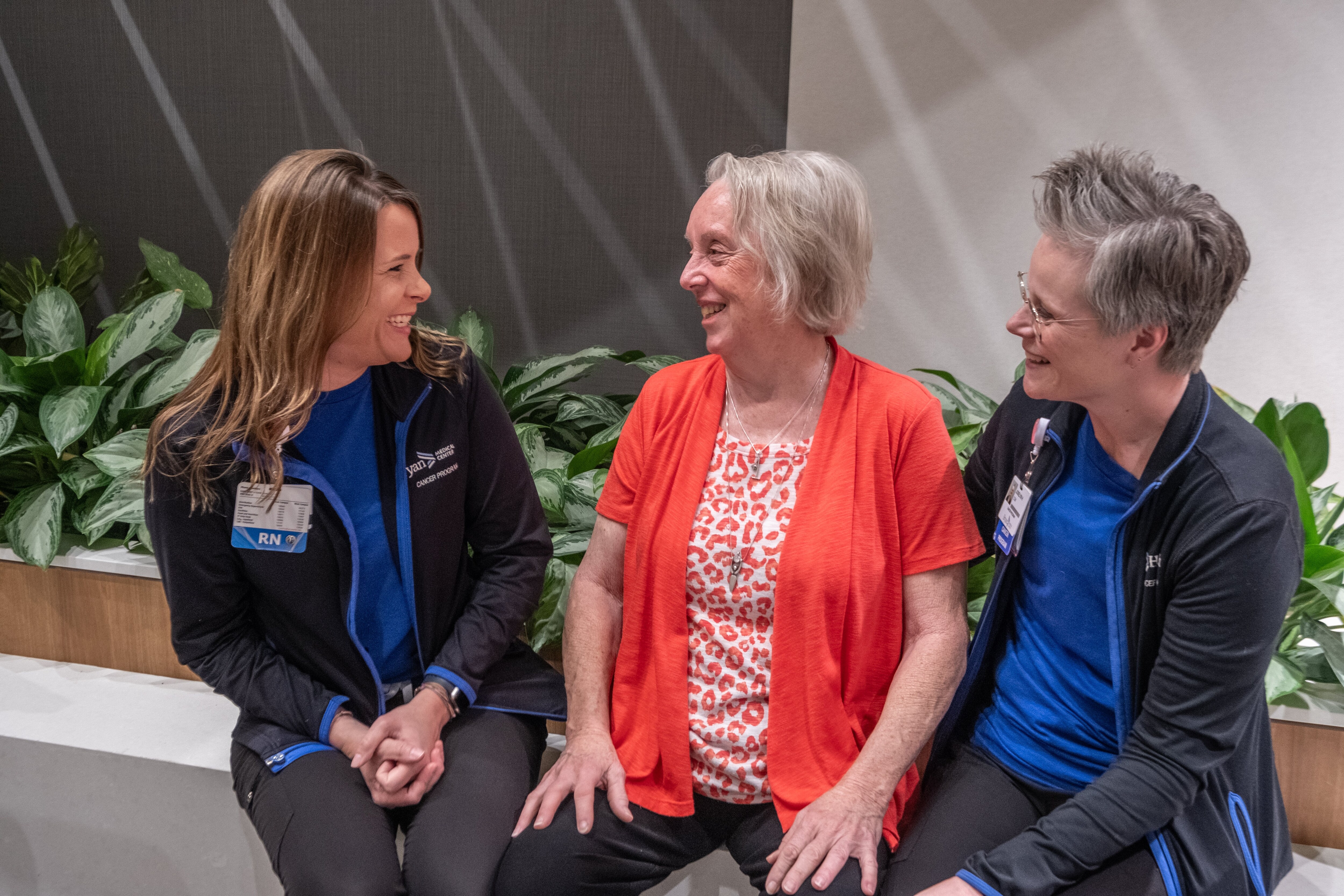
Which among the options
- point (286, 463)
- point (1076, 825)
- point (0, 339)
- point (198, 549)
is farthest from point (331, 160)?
point (0, 339)

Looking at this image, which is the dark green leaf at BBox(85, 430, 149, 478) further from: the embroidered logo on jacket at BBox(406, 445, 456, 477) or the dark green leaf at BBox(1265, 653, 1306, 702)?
the dark green leaf at BBox(1265, 653, 1306, 702)

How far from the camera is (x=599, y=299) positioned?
131 inches

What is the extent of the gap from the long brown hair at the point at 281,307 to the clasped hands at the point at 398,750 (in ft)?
1.33

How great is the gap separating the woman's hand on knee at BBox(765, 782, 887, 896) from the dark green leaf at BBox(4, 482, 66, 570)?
1825 millimetres

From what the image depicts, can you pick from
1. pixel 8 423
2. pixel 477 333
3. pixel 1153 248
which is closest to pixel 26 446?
pixel 8 423

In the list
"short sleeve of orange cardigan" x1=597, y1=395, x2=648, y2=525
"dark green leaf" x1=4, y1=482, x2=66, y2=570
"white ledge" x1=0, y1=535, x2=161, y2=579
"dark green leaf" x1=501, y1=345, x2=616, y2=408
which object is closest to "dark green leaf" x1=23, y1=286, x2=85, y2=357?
"dark green leaf" x1=4, y1=482, x2=66, y2=570

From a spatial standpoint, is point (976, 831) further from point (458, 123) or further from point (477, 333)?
point (458, 123)

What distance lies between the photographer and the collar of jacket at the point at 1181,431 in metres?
1.25

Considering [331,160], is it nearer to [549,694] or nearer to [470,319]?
[549,694]

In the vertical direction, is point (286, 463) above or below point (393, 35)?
below

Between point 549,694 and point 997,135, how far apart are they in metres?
2.08

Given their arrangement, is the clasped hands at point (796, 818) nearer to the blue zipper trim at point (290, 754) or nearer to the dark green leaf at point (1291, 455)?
the blue zipper trim at point (290, 754)

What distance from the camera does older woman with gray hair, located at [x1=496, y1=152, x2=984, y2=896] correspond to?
143 centimetres

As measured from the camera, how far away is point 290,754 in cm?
153
